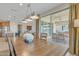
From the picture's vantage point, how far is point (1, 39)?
2.20 m

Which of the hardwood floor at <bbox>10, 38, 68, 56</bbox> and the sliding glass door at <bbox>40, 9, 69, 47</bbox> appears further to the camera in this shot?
the sliding glass door at <bbox>40, 9, 69, 47</bbox>

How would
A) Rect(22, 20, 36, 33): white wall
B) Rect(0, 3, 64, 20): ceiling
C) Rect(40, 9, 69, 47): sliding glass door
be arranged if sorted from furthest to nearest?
Rect(22, 20, 36, 33): white wall
Rect(40, 9, 69, 47): sliding glass door
Rect(0, 3, 64, 20): ceiling

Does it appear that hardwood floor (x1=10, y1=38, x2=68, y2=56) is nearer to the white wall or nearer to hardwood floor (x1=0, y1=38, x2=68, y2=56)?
hardwood floor (x1=0, y1=38, x2=68, y2=56)

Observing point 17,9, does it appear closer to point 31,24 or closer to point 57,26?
point 31,24

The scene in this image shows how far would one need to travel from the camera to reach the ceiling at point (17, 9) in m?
2.02

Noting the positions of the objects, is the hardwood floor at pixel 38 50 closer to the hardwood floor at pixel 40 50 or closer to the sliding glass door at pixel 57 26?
the hardwood floor at pixel 40 50

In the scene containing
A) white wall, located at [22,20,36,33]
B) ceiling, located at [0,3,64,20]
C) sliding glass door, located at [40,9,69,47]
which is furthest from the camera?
white wall, located at [22,20,36,33]

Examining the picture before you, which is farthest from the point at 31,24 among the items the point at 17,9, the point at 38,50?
the point at 38,50

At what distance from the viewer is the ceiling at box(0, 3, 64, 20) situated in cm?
202

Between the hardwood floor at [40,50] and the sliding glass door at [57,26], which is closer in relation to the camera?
the hardwood floor at [40,50]

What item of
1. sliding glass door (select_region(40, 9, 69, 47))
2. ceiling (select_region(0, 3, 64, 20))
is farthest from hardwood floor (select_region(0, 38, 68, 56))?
ceiling (select_region(0, 3, 64, 20))

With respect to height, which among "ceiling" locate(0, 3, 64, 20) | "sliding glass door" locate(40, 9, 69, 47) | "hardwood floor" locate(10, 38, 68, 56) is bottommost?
"hardwood floor" locate(10, 38, 68, 56)

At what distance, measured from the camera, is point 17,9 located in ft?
7.07

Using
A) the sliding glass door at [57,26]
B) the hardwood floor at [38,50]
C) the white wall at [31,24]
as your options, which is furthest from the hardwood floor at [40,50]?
the white wall at [31,24]
